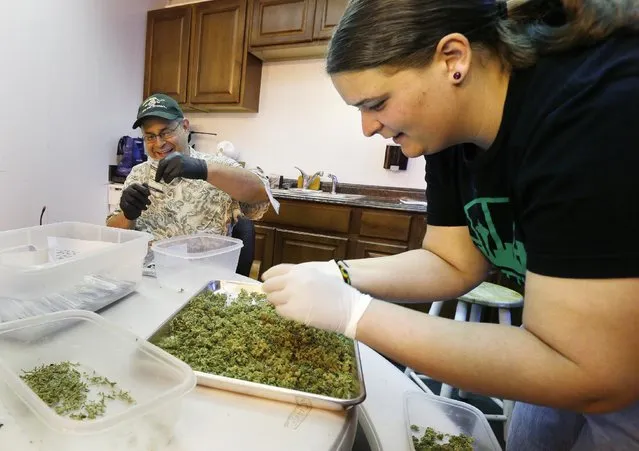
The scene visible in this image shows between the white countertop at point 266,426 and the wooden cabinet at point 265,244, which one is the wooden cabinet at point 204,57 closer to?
the wooden cabinet at point 265,244

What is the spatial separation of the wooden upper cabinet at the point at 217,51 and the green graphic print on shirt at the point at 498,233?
258 cm

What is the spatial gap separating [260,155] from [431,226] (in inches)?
98.2

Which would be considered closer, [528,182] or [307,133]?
[528,182]

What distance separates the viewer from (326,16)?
250 cm

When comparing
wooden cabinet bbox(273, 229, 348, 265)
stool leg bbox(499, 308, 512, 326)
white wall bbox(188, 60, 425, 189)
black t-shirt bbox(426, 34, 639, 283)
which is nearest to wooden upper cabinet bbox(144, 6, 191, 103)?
white wall bbox(188, 60, 425, 189)

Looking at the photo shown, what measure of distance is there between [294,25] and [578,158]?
2618mm

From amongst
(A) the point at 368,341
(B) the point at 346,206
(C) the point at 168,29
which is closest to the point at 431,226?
(A) the point at 368,341

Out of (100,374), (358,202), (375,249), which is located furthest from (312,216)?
(100,374)

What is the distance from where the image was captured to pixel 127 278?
887 millimetres

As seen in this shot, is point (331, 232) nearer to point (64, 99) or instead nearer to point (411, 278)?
point (411, 278)

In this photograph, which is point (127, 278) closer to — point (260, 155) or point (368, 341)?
point (368, 341)

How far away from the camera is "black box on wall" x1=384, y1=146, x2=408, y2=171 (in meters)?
2.69

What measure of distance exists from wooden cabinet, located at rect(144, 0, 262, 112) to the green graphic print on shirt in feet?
8.42

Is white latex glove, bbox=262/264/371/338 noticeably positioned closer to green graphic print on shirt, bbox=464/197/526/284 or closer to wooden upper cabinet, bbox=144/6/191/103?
green graphic print on shirt, bbox=464/197/526/284
